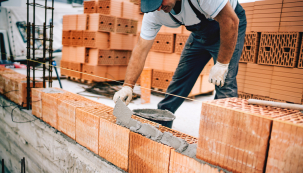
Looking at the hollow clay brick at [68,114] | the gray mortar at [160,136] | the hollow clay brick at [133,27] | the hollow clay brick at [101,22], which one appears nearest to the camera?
the gray mortar at [160,136]

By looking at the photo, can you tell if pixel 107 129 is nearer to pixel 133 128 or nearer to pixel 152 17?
pixel 133 128

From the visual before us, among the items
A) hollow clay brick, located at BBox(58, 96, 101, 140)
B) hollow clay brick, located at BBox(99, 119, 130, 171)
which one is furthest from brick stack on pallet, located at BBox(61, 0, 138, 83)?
hollow clay brick, located at BBox(99, 119, 130, 171)

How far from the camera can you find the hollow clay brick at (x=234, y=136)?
44.0 inches

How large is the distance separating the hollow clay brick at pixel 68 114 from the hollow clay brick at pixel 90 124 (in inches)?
3.4

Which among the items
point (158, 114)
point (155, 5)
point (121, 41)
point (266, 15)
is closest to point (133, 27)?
point (121, 41)

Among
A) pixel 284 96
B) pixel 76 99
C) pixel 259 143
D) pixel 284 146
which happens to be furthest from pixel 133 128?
pixel 284 96

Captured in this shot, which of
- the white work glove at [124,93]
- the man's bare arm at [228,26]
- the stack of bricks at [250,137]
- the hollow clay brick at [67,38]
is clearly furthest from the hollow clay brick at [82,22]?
the stack of bricks at [250,137]

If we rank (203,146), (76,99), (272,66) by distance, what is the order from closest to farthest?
(203,146) < (76,99) < (272,66)

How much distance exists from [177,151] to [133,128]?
0.44 meters

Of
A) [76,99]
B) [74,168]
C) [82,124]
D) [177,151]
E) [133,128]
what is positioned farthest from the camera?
[76,99]

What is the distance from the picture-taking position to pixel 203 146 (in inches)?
52.7

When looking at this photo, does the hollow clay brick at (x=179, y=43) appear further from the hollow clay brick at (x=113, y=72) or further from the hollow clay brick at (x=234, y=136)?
the hollow clay brick at (x=234, y=136)

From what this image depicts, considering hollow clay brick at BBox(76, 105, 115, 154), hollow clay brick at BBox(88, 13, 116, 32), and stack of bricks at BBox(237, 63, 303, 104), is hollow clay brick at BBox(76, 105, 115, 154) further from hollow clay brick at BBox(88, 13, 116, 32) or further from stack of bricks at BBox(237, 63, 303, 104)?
hollow clay brick at BBox(88, 13, 116, 32)

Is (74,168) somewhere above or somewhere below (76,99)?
below
